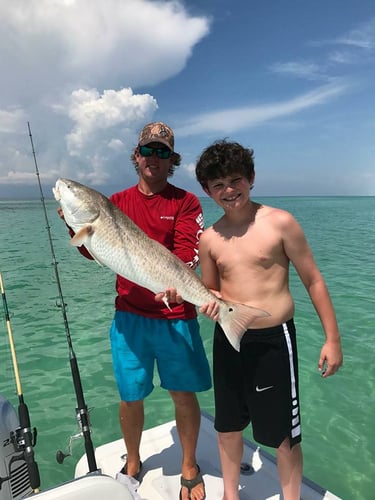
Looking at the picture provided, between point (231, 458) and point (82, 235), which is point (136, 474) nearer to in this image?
point (231, 458)

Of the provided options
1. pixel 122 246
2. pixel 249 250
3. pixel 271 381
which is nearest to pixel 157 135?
pixel 122 246

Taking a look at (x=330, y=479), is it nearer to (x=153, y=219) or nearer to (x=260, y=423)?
(x=260, y=423)

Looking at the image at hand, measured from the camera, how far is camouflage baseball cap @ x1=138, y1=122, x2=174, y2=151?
294 cm

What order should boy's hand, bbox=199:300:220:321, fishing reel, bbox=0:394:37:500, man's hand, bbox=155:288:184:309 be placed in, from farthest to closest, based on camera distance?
1. man's hand, bbox=155:288:184:309
2. boy's hand, bbox=199:300:220:321
3. fishing reel, bbox=0:394:37:500

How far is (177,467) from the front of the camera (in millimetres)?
3236

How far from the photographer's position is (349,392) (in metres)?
5.57

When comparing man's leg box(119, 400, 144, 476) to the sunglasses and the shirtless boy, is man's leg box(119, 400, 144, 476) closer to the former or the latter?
the shirtless boy

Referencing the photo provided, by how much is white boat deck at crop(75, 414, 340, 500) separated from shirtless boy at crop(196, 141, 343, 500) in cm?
32

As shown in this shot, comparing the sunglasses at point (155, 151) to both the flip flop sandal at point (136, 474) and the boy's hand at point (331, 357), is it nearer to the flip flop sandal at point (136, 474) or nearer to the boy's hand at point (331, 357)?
the boy's hand at point (331, 357)

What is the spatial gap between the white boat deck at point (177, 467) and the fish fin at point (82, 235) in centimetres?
184

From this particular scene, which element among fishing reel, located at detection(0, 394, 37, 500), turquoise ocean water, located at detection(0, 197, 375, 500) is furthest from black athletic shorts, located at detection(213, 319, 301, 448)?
turquoise ocean water, located at detection(0, 197, 375, 500)

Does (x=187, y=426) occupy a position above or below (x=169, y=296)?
below

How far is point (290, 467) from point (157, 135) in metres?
2.40

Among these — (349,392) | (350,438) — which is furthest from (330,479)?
(349,392)
